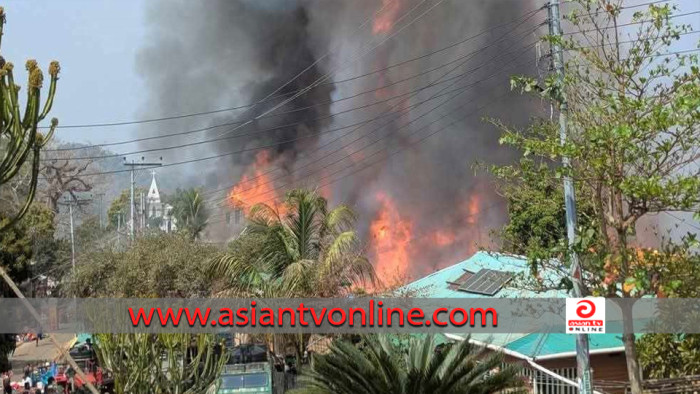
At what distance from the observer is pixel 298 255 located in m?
19.6

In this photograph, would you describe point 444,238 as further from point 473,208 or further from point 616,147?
point 616,147

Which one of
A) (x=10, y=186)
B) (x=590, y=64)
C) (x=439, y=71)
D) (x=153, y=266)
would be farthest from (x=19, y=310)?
(x=590, y=64)

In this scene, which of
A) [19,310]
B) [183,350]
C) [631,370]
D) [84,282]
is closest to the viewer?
[631,370]

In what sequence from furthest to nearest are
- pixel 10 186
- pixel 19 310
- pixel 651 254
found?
pixel 10 186
pixel 19 310
pixel 651 254

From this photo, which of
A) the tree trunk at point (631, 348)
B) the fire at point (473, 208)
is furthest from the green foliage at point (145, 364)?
the fire at point (473, 208)

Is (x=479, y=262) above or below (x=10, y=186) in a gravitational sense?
below

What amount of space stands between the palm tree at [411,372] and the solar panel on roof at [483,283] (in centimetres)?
676

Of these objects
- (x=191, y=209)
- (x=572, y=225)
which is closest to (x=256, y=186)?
(x=191, y=209)

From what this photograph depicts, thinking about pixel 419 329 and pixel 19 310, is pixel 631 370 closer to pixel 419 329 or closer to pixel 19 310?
pixel 419 329

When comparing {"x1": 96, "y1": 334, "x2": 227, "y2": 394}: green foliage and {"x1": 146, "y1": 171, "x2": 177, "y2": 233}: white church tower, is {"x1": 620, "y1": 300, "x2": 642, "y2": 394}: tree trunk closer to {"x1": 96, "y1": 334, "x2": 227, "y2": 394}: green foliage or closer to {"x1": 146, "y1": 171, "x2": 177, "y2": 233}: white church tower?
{"x1": 96, "y1": 334, "x2": 227, "y2": 394}: green foliage

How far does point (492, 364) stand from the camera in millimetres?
10773

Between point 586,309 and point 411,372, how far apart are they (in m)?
A: 2.79

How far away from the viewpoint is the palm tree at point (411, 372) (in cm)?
1053

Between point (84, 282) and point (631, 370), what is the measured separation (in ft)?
81.6
